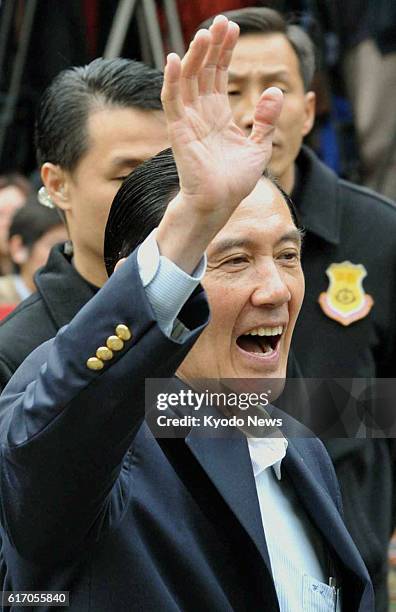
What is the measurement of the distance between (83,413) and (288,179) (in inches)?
86.9

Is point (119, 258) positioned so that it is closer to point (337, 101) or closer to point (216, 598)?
point (216, 598)

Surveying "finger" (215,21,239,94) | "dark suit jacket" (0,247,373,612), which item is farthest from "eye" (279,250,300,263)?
"finger" (215,21,239,94)

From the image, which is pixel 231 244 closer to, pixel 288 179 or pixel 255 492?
pixel 255 492

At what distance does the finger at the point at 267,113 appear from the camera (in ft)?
6.30

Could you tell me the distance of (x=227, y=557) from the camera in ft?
6.58

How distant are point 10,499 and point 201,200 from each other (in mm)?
452

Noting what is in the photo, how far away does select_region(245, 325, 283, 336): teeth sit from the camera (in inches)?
88.7

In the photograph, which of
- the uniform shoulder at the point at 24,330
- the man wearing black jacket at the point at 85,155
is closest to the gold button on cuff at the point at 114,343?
the uniform shoulder at the point at 24,330

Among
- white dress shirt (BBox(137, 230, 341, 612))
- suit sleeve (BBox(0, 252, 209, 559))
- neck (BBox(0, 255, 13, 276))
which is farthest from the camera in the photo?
neck (BBox(0, 255, 13, 276))

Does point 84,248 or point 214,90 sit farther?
point 84,248

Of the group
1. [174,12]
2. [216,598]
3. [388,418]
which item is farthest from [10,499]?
[174,12]

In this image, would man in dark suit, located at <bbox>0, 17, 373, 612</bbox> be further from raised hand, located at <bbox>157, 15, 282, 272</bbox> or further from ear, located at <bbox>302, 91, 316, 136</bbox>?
ear, located at <bbox>302, 91, 316, 136</bbox>

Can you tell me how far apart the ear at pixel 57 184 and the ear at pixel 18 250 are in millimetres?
1877

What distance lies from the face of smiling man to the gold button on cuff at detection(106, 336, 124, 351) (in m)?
0.46
